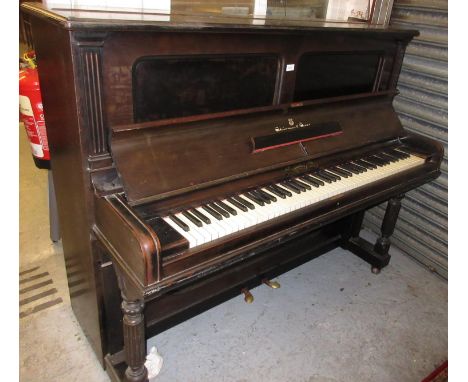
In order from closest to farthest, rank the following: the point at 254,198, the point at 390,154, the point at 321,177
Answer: the point at 254,198 < the point at 321,177 < the point at 390,154

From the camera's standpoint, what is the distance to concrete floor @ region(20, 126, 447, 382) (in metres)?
1.86

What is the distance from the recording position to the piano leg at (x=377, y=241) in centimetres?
245

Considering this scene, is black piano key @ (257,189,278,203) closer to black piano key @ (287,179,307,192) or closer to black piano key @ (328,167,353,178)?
black piano key @ (287,179,307,192)

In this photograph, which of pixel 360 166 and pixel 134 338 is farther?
pixel 360 166

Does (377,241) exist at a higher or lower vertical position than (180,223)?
lower

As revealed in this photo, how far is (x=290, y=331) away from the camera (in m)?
2.10

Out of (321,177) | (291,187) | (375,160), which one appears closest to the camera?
(291,187)

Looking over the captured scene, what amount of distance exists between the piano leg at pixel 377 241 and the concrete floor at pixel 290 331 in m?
0.09

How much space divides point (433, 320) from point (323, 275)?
0.69m

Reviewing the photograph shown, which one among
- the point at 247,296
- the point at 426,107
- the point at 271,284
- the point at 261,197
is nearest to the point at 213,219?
the point at 261,197

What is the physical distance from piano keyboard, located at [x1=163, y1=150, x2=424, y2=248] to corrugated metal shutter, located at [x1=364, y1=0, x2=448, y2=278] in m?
0.48

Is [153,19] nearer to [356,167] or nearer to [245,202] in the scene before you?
[245,202]

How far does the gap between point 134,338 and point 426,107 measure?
7.16ft

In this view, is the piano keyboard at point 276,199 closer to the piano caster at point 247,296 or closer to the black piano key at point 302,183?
the black piano key at point 302,183
